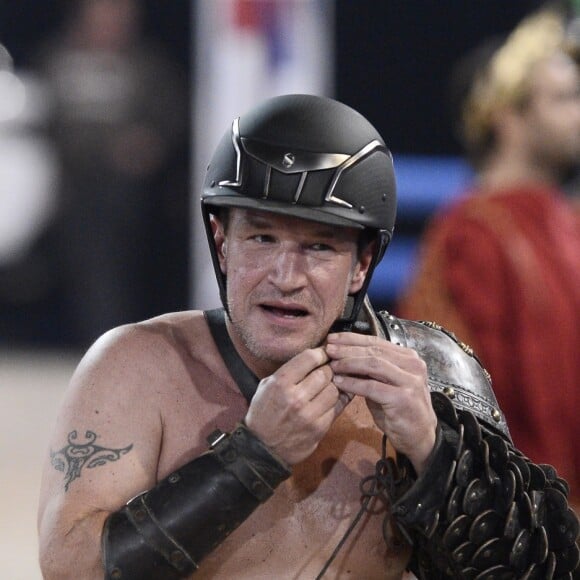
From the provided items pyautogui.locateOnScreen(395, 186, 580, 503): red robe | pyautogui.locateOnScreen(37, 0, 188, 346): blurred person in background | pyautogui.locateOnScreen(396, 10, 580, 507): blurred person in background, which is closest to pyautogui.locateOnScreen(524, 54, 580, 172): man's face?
pyautogui.locateOnScreen(396, 10, 580, 507): blurred person in background

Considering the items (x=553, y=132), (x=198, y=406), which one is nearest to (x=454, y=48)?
(x=553, y=132)

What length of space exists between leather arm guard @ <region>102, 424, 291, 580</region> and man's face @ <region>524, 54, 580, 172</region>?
3.40 m

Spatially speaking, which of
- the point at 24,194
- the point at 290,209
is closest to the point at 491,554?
the point at 290,209

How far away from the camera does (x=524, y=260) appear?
17.4 ft

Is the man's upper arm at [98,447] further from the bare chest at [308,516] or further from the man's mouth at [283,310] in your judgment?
the man's mouth at [283,310]

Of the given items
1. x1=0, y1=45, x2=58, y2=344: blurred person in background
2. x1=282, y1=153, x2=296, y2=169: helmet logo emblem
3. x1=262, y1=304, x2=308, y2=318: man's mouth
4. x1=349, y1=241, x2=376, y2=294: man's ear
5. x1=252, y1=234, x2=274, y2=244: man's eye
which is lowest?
x1=0, y1=45, x2=58, y2=344: blurred person in background

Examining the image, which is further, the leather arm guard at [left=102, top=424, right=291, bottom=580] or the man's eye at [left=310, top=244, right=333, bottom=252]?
the man's eye at [left=310, top=244, right=333, bottom=252]

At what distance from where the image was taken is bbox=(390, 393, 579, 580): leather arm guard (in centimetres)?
259

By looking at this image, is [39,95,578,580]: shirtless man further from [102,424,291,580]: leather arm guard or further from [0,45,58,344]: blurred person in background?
[0,45,58,344]: blurred person in background

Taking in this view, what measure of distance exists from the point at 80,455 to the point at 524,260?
3.03 meters

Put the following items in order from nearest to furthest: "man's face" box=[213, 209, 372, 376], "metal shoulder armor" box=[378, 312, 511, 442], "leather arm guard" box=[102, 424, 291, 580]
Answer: "leather arm guard" box=[102, 424, 291, 580] < "man's face" box=[213, 209, 372, 376] < "metal shoulder armor" box=[378, 312, 511, 442]

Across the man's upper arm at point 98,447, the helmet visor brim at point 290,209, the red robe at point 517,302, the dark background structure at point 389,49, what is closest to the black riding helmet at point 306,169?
the helmet visor brim at point 290,209

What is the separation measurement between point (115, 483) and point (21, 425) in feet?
16.4

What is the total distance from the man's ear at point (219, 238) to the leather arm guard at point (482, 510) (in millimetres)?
461
